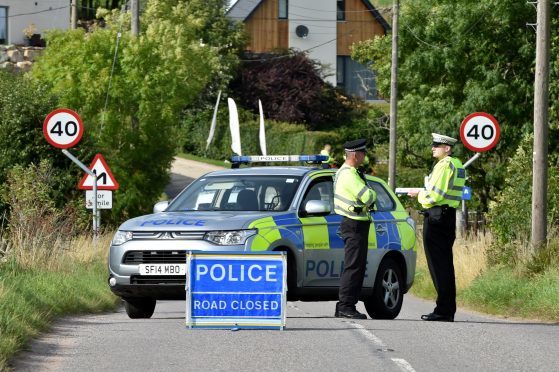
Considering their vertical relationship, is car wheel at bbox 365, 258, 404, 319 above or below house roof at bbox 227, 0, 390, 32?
below

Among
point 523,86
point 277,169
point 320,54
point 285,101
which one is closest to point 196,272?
point 277,169

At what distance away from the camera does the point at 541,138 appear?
21.6 meters

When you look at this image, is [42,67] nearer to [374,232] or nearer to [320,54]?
[374,232]

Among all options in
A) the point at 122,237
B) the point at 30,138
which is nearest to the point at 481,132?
the point at 122,237

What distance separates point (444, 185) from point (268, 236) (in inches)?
83.1

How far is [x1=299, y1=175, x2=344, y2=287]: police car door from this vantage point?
16.1m

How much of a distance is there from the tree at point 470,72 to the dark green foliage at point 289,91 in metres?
33.8

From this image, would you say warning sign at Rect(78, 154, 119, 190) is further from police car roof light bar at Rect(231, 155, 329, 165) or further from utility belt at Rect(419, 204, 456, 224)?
utility belt at Rect(419, 204, 456, 224)

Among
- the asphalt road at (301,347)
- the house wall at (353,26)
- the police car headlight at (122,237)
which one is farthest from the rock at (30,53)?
the police car headlight at (122,237)

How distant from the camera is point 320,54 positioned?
86812 millimetres

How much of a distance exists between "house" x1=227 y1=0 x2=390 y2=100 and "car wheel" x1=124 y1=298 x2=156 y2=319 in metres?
67.6

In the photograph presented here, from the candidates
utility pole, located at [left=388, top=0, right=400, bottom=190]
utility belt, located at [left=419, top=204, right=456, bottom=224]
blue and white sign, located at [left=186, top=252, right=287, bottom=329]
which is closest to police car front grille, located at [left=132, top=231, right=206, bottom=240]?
blue and white sign, located at [left=186, top=252, right=287, bottom=329]

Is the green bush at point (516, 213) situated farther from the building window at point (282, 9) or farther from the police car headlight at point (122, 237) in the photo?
the building window at point (282, 9)

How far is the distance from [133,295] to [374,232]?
9.77 ft
